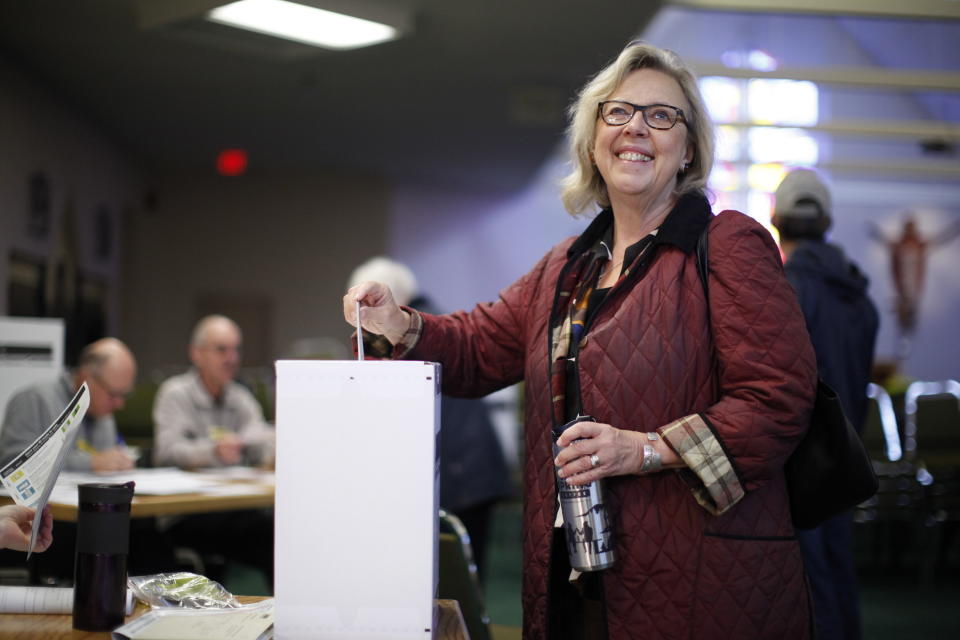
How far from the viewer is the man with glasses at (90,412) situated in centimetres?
342

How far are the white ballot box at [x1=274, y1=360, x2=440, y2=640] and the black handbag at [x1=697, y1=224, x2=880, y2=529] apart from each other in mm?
523

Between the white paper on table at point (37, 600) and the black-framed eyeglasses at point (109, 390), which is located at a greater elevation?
the black-framed eyeglasses at point (109, 390)

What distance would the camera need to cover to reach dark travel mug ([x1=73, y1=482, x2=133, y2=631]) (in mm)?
1391

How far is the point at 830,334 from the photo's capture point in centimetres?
269

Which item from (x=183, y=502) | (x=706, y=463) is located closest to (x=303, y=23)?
(x=183, y=502)

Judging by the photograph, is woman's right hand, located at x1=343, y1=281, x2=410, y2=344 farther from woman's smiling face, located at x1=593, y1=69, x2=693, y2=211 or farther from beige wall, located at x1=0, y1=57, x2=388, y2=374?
beige wall, located at x1=0, y1=57, x2=388, y2=374

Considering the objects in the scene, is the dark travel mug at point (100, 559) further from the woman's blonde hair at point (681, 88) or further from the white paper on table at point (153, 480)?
the white paper on table at point (153, 480)

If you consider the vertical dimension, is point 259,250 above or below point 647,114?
above

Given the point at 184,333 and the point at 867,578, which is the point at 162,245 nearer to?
the point at 184,333

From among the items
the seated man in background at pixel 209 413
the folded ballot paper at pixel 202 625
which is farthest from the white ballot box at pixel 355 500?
the seated man in background at pixel 209 413

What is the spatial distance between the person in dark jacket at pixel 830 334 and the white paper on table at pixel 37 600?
1.82m

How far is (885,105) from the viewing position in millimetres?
13492

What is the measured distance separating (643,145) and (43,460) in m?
1.04

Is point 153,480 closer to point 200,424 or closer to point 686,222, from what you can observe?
point 200,424
